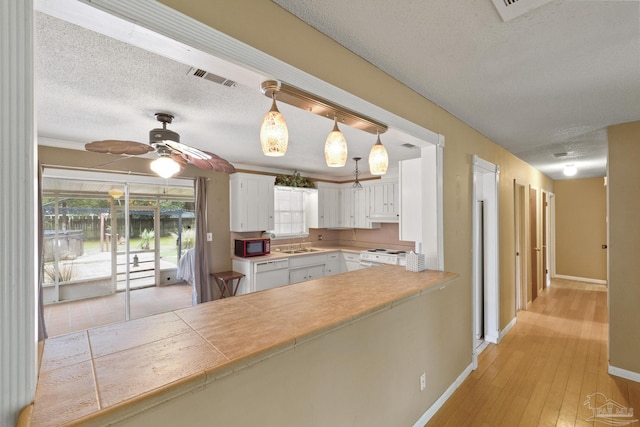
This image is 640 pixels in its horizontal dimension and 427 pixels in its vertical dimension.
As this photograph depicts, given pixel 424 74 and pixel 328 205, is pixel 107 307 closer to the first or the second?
pixel 328 205

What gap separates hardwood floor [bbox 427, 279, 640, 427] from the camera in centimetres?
230

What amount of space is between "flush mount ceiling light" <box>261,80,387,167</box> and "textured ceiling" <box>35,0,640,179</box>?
0.12 metres

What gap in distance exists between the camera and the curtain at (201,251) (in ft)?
14.6

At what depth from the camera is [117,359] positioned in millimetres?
974

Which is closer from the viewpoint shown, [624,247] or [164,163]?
[164,163]

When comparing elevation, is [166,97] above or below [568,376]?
above

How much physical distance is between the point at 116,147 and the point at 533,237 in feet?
21.0

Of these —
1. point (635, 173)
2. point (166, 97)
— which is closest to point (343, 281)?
point (166, 97)

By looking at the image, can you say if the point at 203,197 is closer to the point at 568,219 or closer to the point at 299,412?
the point at 299,412

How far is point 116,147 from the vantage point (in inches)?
85.4

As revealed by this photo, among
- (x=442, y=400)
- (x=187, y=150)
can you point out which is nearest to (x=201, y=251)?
(x=187, y=150)

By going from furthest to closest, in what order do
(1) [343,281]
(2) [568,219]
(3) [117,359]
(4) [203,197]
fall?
1. (2) [568,219]
2. (4) [203,197]
3. (1) [343,281]
4. (3) [117,359]

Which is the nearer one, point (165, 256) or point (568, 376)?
point (568, 376)
